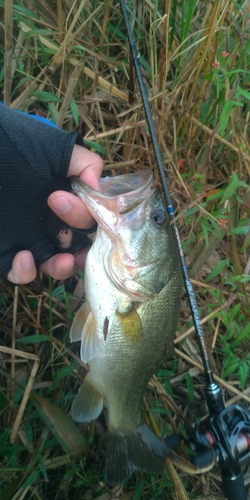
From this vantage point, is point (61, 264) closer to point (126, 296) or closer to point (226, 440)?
point (126, 296)

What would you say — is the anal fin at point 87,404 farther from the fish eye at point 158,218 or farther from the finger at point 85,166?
the finger at point 85,166

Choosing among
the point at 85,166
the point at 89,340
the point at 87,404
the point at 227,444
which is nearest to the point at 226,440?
the point at 227,444

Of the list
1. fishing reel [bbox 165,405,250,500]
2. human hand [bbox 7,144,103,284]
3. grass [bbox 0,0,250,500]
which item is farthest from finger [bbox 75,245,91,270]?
fishing reel [bbox 165,405,250,500]

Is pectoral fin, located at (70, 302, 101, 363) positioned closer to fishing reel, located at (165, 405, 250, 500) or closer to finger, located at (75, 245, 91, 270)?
finger, located at (75, 245, 91, 270)

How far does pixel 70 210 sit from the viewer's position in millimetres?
1664

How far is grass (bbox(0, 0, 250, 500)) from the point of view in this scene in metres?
2.26

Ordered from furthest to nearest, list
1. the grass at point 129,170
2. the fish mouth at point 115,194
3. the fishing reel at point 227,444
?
1. the grass at point 129,170
2. the fishing reel at point 227,444
3. the fish mouth at point 115,194

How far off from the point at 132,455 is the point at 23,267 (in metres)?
0.96

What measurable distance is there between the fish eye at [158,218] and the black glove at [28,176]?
307 millimetres

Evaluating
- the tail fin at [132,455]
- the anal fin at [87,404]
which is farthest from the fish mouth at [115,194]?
the tail fin at [132,455]

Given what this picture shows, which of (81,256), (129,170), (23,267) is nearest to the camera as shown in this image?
(23,267)

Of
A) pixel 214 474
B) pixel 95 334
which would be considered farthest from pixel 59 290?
pixel 214 474

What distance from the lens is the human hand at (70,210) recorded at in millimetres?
1645

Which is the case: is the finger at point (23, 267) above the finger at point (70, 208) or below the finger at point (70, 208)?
below
